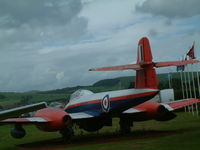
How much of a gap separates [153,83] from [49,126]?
18.4 ft

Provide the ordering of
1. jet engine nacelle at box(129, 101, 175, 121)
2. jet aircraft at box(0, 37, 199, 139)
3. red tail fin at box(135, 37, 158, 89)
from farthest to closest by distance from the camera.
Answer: jet engine nacelle at box(129, 101, 175, 121) → red tail fin at box(135, 37, 158, 89) → jet aircraft at box(0, 37, 199, 139)

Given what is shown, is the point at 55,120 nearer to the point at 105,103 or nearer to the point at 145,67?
the point at 105,103

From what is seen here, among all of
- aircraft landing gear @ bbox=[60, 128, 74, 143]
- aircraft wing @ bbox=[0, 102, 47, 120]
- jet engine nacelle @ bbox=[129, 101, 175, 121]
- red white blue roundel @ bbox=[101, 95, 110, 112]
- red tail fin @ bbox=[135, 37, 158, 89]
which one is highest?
red tail fin @ bbox=[135, 37, 158, 89]

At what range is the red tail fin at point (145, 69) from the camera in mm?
17469

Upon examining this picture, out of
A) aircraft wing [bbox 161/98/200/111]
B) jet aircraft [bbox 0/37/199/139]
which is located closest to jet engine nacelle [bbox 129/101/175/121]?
aircraft wing [bbox 161/98/200/111]

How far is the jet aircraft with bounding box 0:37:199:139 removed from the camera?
16.9 metres

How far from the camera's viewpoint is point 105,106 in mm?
18797

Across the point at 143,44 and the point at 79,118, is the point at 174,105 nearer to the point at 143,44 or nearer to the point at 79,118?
the point at 143,44

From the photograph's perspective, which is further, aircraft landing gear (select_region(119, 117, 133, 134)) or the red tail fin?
aircraft landing gear (select_region(119, 117, 133, 134))

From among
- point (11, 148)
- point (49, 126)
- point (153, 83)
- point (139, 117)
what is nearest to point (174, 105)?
point (139, 117)

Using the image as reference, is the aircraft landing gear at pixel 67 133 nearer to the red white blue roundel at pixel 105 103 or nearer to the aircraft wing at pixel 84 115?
the aircraft wing at pixel 84 115

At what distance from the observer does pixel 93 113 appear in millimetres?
19000

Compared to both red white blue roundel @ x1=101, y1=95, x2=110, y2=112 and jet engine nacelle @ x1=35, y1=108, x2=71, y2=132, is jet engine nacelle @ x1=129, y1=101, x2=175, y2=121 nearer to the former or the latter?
red white blue roundel @ x1=101, y1=95, x2=110, y2=112

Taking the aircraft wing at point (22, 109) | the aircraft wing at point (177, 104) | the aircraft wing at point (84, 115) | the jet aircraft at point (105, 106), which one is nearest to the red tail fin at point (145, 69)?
the jet aircraft at point (105, 106)
